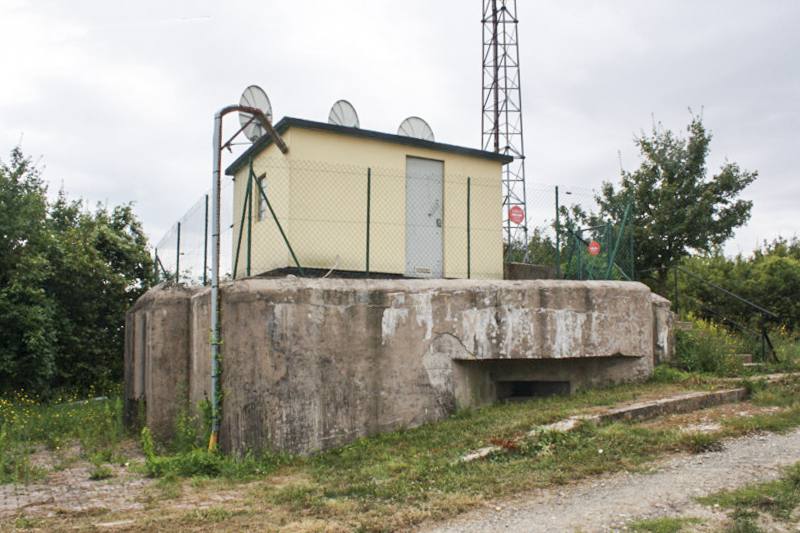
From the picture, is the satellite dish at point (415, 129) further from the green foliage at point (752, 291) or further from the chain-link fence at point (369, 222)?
the green foliage at point (752, 291)

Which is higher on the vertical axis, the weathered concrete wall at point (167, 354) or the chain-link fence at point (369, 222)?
the chain-link fence at point (369, 222)

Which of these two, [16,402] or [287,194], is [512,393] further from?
[16,402]

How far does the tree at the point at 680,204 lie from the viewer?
1579 centimetres

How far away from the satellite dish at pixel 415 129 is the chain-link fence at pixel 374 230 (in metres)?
1.27

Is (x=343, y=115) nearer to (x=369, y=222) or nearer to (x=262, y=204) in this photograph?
(x=262, y=204)

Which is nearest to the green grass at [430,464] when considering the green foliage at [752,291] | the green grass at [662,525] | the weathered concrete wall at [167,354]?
the green grass at [662,525]

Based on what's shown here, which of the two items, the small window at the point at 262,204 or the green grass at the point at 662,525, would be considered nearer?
the green grass at the point at 662,525

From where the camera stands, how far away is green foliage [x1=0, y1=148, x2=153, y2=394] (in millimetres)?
14094

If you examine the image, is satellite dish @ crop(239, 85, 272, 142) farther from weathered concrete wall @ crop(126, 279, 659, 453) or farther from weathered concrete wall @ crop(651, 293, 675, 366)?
weathered concrete wall @ crop(651, 293, 675, 366)

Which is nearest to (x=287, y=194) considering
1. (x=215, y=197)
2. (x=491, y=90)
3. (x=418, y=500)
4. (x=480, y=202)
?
(x=215, y=197)

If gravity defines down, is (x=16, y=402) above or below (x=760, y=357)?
below

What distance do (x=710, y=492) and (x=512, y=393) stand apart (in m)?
4.95

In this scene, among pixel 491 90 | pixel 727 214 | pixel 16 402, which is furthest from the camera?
pixel 491 90

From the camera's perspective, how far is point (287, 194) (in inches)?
389
